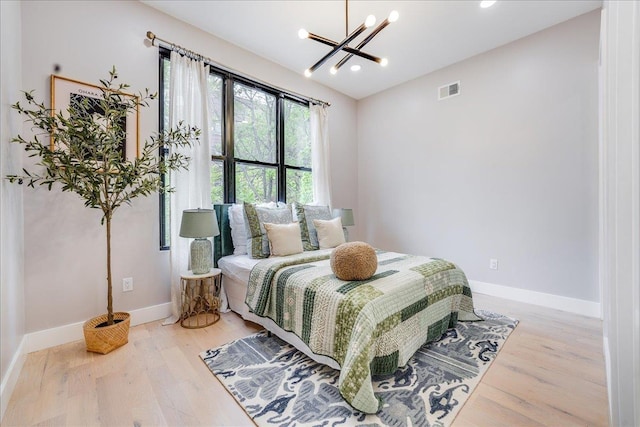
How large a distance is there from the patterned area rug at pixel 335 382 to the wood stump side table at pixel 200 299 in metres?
0.62

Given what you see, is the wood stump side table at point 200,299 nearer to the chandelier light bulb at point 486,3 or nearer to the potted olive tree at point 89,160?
the potted olive tree at point 89,160

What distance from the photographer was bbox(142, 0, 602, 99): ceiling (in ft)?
8.35

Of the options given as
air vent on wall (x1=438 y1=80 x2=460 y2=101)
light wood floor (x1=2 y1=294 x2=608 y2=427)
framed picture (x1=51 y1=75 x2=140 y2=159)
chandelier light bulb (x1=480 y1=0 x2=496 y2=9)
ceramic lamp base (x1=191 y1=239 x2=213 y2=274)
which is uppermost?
chandelier light bulb (x1=480 y1=0 x2=496 y2=9)

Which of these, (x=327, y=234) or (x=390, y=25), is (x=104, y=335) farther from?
(x=390, y=25)

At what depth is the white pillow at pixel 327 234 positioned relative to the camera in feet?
10.4

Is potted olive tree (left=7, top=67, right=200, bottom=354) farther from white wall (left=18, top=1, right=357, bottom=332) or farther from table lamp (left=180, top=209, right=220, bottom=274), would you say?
table lamp (left=180, top=209, right=220, bottom=274)

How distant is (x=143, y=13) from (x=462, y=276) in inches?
152

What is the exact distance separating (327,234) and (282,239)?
63 cm

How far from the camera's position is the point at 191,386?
1.65 meters

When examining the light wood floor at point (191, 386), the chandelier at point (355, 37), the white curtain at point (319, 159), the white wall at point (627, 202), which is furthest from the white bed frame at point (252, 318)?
the chandelier at point (355, 37)

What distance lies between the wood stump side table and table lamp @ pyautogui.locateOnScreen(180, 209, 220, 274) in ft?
0.31

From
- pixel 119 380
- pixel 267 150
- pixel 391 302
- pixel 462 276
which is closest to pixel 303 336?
pixel 391 302

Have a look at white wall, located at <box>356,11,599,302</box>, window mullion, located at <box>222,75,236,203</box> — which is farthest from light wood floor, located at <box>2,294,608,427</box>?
window mullion, located at <box>222,75,236,203</box>

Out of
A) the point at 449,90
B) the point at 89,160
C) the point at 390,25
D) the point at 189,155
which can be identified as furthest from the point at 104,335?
the point at 449,90
